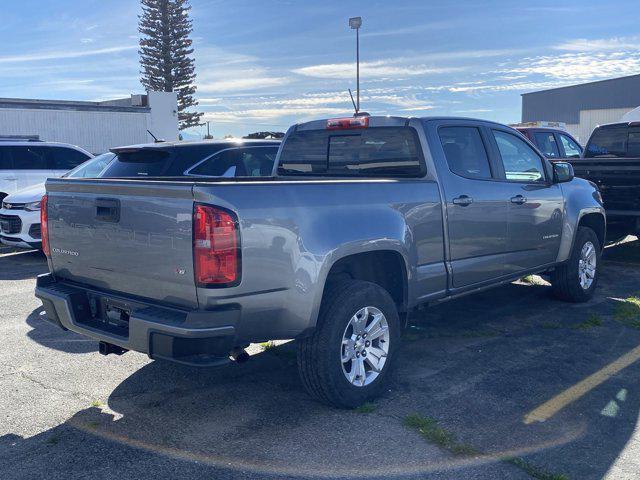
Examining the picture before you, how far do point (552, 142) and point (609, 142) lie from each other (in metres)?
2.20

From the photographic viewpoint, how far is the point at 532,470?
3549 mm

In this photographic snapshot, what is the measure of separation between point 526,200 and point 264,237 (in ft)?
10.4

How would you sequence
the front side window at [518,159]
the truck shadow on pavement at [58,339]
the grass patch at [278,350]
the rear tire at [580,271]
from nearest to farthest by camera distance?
1. the grass patch at [278,350]
2. the truck shadow on pavement at [58,339]
3. the front side window at [518,159]
4. the rear tire at [580,271]

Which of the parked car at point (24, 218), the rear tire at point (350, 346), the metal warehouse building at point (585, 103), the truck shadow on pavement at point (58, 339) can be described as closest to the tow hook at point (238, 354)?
the rear tire at point (350, 346)

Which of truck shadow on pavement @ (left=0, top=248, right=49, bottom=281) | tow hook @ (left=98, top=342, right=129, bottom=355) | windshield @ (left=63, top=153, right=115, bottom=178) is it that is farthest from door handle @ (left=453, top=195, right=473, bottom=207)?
windshield @ (left=63, top=153, right=115, bottom=178)

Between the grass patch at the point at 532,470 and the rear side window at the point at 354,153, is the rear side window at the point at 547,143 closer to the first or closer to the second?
the rear side window at the point at 354,153

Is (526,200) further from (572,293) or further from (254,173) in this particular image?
(254,173)

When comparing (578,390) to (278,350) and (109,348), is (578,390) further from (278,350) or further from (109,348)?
(109,348)

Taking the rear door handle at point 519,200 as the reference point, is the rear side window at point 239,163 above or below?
above

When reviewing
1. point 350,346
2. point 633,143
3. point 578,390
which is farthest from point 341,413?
point 633,143

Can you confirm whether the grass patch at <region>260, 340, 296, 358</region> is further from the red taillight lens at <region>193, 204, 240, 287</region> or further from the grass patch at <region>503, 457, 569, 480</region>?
the grass patch at <region>503, 457, 569, 480</region>

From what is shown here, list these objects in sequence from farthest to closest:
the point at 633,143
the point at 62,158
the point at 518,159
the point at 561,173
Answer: the point at 62,158, the point at 633,143, the point at 561,173, the point at 518,159

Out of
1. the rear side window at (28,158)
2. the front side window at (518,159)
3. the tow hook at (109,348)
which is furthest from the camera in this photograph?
the rear side window at (28,158)

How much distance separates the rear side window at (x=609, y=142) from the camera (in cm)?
1080
